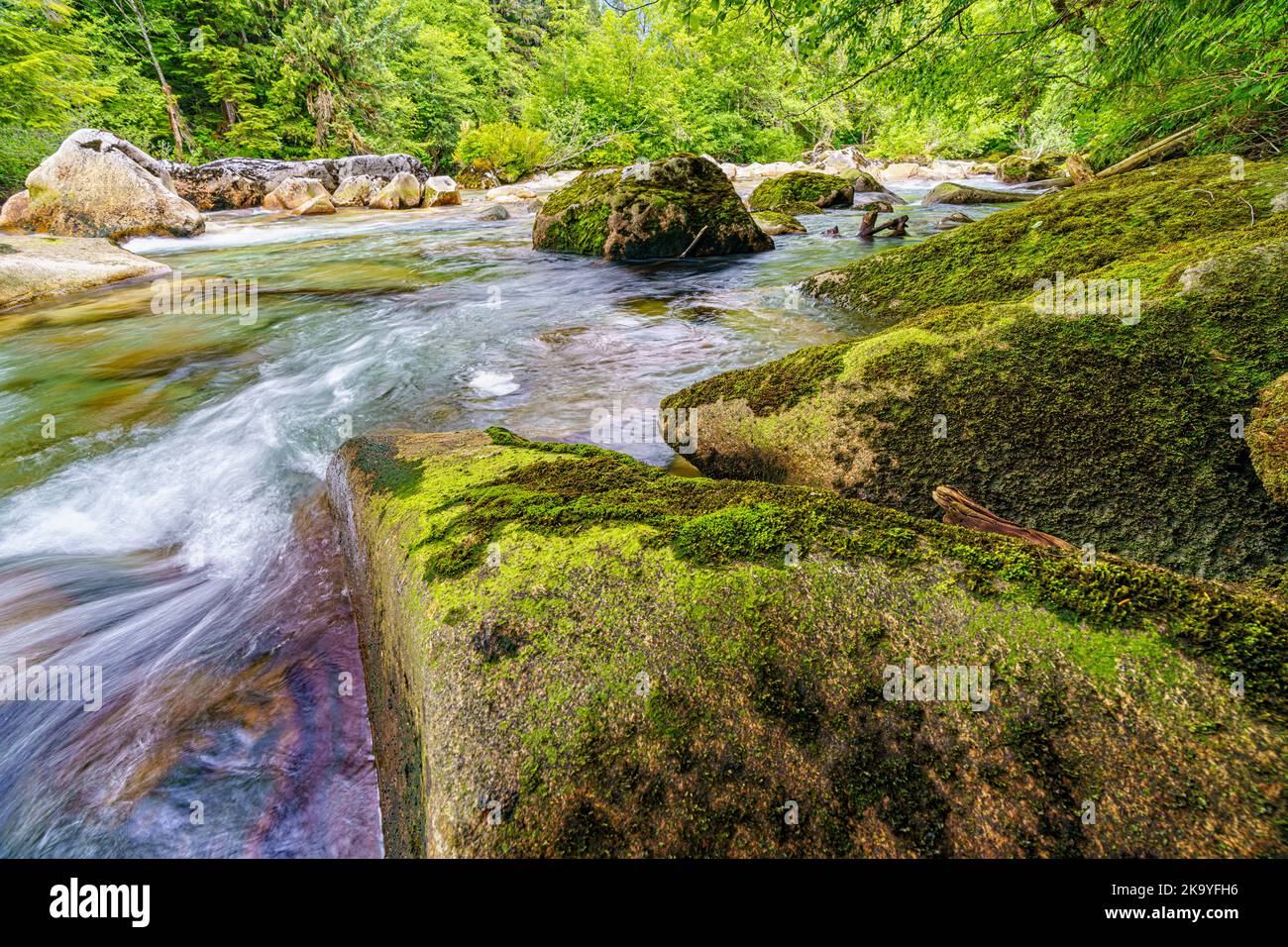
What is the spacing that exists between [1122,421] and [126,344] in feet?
32.6

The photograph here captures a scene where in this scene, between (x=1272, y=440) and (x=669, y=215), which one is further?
(x=669, y=215)

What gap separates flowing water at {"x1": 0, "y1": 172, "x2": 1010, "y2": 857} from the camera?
2.07m

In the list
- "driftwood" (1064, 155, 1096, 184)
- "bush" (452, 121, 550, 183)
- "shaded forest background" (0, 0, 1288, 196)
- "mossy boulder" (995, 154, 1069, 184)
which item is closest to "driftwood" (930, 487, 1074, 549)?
"shaded forest background" (0, 0, 1288, 196)

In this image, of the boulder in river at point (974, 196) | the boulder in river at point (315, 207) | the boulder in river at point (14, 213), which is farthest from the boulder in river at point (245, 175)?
the boulder in river at point (974, 196)

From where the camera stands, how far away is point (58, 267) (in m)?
9.63

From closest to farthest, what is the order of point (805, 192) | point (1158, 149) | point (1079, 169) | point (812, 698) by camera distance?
point (812, 698) < point (1158, 149) < point (1079, 169) < point (805, 192)

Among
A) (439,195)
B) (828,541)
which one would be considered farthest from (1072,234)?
(439,195)

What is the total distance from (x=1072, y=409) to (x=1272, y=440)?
0.67 m

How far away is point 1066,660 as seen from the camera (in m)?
1.37

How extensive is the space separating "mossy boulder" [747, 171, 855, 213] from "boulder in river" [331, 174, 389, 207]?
53.6 feet

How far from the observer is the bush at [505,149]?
27.6m

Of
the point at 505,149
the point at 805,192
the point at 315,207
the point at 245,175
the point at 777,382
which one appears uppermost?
the point at 505,149

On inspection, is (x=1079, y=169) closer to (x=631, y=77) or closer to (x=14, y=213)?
(x=14, y=213)

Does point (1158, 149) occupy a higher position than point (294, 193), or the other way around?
point (294, 193)
